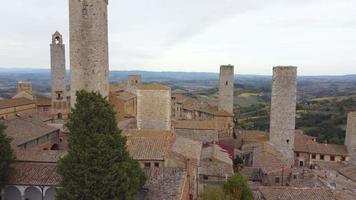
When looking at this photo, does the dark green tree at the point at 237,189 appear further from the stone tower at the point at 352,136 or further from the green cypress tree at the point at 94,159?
the stone tower at the point at 352,136

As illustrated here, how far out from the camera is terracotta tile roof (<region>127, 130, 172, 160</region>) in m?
18.4

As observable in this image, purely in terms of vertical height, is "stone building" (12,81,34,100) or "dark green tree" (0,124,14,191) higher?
"stone building" (12,81,34,100)

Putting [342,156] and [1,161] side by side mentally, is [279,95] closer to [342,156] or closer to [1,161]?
[342,156]

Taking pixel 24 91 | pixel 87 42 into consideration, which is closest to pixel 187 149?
pixel 87 42

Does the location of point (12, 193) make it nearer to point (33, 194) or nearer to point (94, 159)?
point (33, 194)

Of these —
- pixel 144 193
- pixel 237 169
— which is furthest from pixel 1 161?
pixel 237 169

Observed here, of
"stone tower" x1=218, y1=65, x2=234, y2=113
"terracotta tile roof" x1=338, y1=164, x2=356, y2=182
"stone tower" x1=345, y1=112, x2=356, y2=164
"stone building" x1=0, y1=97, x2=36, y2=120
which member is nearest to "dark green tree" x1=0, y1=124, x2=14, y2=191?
"stone building" x1=0, y1=97, x2=36, y2=120

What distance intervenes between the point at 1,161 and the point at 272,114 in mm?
21564

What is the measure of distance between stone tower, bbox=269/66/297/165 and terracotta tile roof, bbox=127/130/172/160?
1267cm

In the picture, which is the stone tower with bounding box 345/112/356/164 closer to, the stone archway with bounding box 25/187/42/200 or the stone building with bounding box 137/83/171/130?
the stone building with bounding box 137/83/171/130

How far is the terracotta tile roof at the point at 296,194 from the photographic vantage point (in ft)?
56.9

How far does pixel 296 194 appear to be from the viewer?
17797 mm

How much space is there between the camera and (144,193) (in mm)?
16016

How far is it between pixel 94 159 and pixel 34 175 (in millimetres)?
5294
